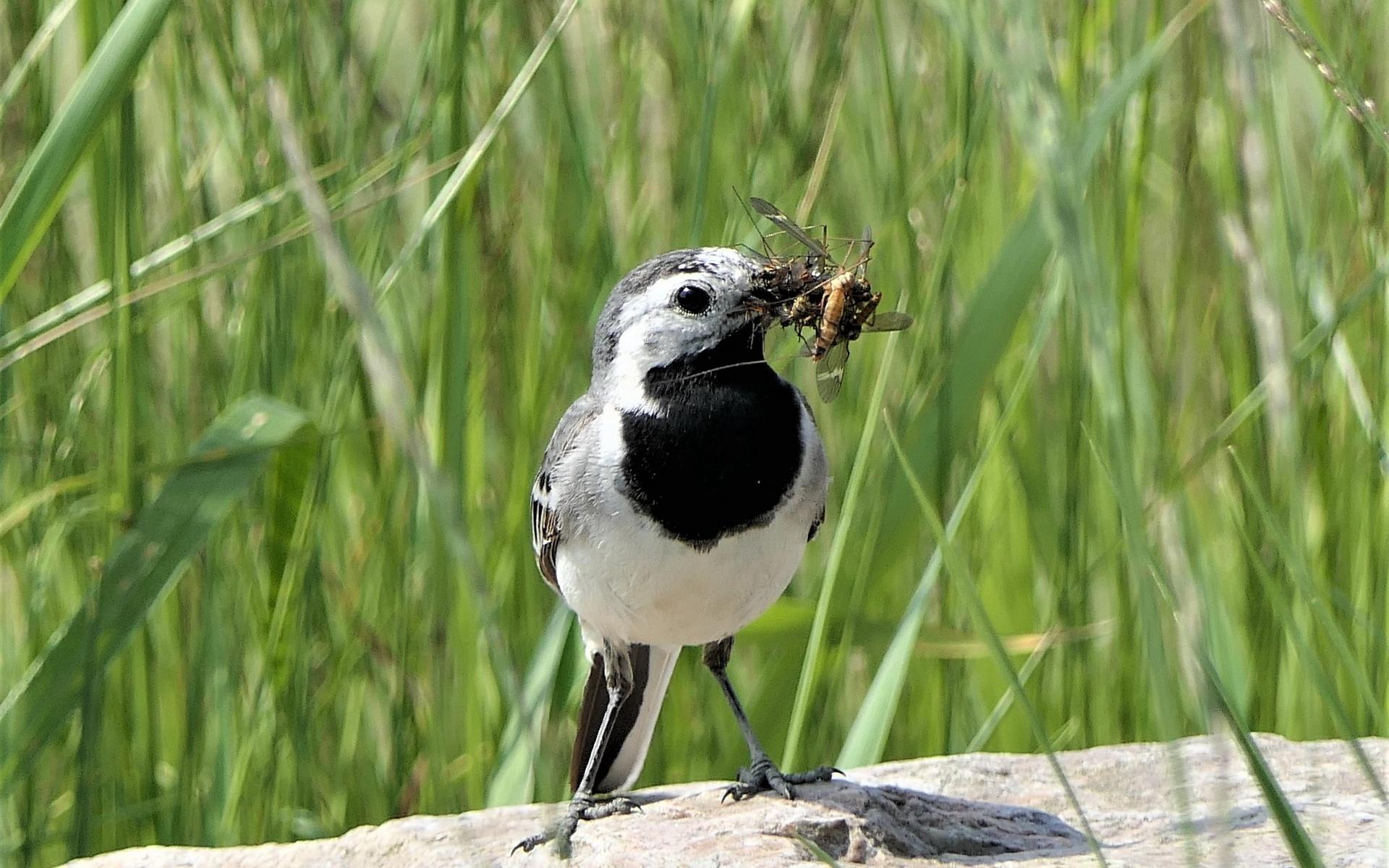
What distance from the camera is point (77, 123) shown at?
2.15 metres

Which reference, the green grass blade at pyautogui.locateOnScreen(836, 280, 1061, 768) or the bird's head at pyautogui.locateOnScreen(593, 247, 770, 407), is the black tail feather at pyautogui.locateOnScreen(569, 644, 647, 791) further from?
the bird's head at pyautogui.locateOnScreen(593, 247, 770, 407)

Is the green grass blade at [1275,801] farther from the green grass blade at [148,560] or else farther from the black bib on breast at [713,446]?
the green grass blade at [148,560]

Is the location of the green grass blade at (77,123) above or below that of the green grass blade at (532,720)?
above

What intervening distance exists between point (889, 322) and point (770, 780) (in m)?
0.86

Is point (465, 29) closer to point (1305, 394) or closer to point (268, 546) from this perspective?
point (268, 546)

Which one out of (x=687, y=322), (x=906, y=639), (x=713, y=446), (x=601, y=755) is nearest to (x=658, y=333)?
(x=687, y=322)

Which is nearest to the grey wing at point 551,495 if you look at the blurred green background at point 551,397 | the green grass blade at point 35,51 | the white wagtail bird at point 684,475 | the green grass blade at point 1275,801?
the white wagtail bird at point 684,475

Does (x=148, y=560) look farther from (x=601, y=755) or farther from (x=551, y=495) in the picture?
(x=601, y=755)

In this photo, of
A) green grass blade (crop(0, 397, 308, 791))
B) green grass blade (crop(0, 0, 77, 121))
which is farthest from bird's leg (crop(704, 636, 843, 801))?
green grass blade (crop(0, 0, 77, 121))

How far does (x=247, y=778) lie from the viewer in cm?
284

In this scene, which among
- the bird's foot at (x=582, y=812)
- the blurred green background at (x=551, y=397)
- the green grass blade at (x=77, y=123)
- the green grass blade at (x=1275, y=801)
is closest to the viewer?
the green grass blade at (x=1275, y=801)

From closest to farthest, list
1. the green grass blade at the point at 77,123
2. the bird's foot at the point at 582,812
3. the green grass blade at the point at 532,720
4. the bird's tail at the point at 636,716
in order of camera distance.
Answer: the green grass blade at the point at 77,123
the bird's foot at the point at 582,812
the green grass blade at the point at 532,720
the bird's tail at the point at 636,716

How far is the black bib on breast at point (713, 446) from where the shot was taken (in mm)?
2455

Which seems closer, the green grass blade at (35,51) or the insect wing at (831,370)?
the green grass blade at (35,51)
